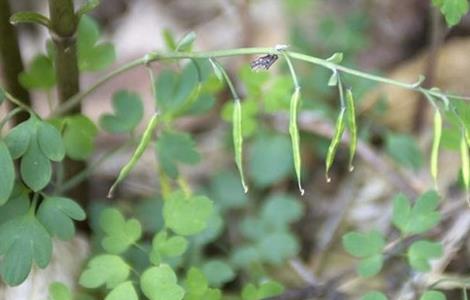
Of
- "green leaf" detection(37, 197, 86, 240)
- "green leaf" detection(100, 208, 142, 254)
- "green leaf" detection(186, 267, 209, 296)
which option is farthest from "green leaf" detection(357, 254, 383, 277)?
"green leaf" detection(37, 197, 86, 240)

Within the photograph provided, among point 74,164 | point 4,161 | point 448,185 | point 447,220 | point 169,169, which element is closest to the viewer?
point 4,161

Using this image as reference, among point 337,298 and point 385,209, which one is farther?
point 385,209

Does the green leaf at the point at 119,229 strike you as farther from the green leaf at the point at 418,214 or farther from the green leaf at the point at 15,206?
the green leaf at the point at 418,214

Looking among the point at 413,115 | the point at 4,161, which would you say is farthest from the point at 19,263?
the point at 413,115

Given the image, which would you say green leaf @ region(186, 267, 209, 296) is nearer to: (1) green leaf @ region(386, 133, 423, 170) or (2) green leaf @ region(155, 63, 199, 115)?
(2) green leaf @ region(155, 63, 199, 115)

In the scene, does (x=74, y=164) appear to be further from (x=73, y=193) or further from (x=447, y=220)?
(x=447, y=220)

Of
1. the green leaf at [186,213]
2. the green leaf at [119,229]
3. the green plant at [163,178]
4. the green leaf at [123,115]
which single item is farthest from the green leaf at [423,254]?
the green leaf at [123,115]
